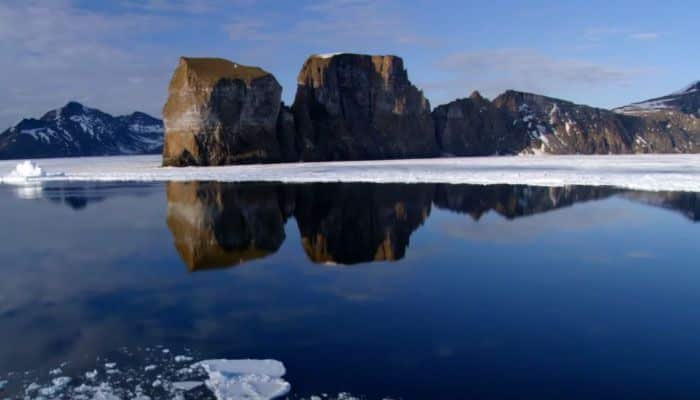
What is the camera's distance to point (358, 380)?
5.45 m

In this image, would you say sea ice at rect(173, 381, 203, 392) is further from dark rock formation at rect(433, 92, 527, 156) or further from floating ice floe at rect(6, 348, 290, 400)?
dark rock formation at rect(433, 92, 527, 156)

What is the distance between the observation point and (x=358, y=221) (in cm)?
1634

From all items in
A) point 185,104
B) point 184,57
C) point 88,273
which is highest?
point 184,57

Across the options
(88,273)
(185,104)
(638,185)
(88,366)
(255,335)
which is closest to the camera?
(88,366)

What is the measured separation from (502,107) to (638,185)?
11845cm

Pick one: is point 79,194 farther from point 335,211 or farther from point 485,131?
point 485,131

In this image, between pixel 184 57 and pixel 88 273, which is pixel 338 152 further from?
pixel 88 273

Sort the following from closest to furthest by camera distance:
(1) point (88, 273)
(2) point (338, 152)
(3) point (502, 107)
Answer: (1) point (88, 273), (2) point (338, 152), (3) point (502, 107)

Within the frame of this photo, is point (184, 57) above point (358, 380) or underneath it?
above

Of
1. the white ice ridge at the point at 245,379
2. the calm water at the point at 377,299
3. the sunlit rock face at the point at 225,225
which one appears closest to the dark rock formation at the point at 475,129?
the sunlit rock face at the point at 225,225

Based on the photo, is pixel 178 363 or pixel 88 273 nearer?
pixel 178 363

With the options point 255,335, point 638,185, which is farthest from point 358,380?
point 638,185

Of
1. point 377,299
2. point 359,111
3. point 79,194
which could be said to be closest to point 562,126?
point 359,111

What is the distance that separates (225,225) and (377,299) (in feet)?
28.3
